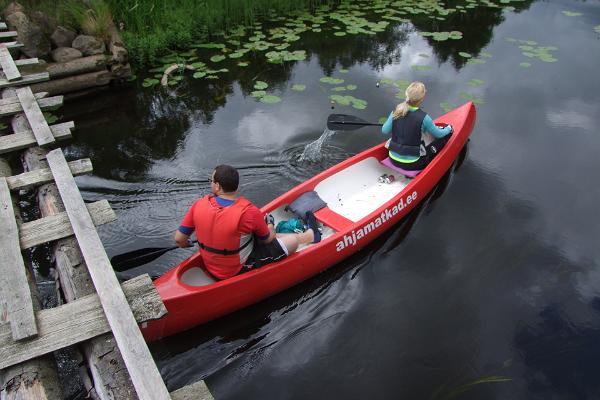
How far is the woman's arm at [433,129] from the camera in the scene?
495 cm

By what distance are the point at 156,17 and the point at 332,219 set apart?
20.4 ft

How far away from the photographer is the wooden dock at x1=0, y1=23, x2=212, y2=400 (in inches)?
87.0

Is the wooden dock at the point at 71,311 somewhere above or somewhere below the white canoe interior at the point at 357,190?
above

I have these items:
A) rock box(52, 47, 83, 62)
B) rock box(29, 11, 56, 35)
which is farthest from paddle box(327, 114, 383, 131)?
rock box(29, 11, 56, 35)

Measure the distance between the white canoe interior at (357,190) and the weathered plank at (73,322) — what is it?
7.00 ft

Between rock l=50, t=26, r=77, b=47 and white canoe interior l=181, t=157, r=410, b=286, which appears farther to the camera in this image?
rock l=50, t=26, r=77, b=47

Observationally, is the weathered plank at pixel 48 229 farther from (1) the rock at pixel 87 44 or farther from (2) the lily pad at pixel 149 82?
(1) the rock at pixel 87 44

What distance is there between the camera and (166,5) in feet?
29.1

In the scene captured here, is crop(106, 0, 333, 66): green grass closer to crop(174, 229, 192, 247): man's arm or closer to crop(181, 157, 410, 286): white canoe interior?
crop(181, 157, 410, 286): white canoe interior

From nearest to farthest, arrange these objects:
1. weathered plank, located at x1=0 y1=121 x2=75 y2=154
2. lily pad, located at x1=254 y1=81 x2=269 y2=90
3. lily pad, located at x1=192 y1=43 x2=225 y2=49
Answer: weathered plank, located at x1=0 y1=121 x2=75 y2=154 < lily pad, located at x1=254 y1=81 x2=269 y2=90 < lily pad, located at x1=192 y1=43 x2=225 y2=49

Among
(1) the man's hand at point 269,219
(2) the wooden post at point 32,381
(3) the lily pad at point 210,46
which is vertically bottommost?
(1) the man's hand at point 269,219

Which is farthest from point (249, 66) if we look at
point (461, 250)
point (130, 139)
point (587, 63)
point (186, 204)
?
point (587, 63)

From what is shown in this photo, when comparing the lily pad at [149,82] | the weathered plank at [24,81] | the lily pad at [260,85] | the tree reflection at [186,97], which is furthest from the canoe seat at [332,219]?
the lily pad at [149,82]

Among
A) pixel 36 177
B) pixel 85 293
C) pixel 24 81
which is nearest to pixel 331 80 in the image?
pixel 24 81
